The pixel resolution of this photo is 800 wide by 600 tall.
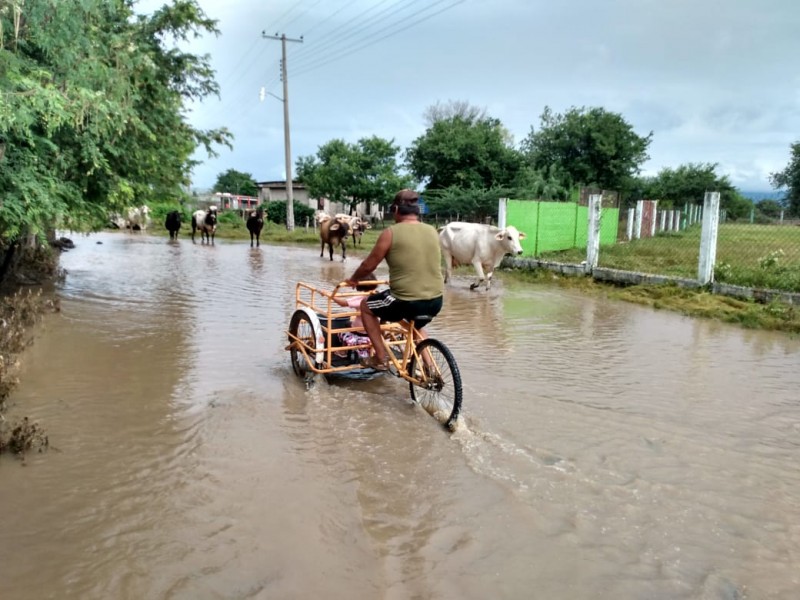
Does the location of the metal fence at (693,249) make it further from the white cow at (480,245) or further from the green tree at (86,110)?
the green tree at (86,110)

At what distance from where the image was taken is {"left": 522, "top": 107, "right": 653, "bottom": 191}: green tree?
1495 inches

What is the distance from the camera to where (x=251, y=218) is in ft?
83.6

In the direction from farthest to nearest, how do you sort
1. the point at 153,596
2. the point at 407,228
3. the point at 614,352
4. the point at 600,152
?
the point at 600,152 → the point at 614,352 → the point at 407,228 → the point at 153,596

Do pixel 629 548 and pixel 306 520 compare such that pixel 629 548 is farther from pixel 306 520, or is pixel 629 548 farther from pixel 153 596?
pixel 153 596

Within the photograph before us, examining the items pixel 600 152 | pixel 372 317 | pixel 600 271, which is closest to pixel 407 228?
pixel 372 317

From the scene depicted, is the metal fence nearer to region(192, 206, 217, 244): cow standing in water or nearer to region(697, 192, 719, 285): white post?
region(697, 192, 719, 285): white post

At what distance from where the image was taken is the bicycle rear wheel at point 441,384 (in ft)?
16.0

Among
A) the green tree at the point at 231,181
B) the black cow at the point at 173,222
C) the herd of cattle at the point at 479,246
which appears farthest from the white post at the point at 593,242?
the green tree at the point at 231,181

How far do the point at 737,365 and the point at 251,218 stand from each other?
21.2m

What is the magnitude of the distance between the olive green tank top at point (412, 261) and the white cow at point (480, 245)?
7789 millimetres

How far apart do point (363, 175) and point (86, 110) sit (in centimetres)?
3726

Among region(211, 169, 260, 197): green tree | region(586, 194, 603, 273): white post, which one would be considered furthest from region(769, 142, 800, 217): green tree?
region(211, 169, 260, 197): green tree

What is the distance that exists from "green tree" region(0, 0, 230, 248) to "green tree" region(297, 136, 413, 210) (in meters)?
30.5

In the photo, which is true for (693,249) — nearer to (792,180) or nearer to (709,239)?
(709,239)
